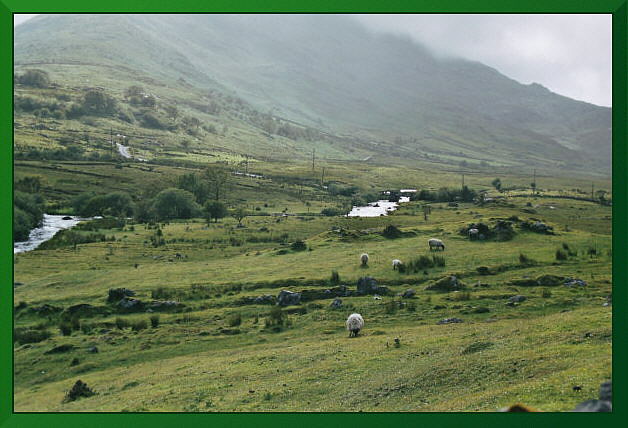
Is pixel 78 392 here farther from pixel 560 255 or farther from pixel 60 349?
pixel 560 255

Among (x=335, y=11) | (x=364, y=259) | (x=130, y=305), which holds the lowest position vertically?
(x=130, y=305)

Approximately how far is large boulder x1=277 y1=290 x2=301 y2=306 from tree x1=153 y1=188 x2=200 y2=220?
162ft

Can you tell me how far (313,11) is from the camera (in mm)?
12000

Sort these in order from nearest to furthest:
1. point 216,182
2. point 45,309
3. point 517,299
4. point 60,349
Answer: point 60,349
point 517,299
point 45,309
point 216,182

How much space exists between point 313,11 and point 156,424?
9244mm

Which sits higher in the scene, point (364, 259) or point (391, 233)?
point (391, 233)

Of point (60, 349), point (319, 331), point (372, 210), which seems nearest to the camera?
point (60, 349)

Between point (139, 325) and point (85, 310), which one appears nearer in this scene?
point (139, 325)

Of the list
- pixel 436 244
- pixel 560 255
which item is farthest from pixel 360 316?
pixel 436 244

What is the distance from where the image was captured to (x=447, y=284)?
31953mm

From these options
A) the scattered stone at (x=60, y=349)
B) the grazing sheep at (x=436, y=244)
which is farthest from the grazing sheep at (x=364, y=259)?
the scattered stone at (x=60, y=349)

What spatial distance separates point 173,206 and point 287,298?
2000 inches

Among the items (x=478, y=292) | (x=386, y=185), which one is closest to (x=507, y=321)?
(x=478, y=292)

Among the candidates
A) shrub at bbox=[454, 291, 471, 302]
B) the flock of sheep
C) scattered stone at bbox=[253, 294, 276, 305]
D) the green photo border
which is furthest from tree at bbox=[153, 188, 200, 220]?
the green photo border
